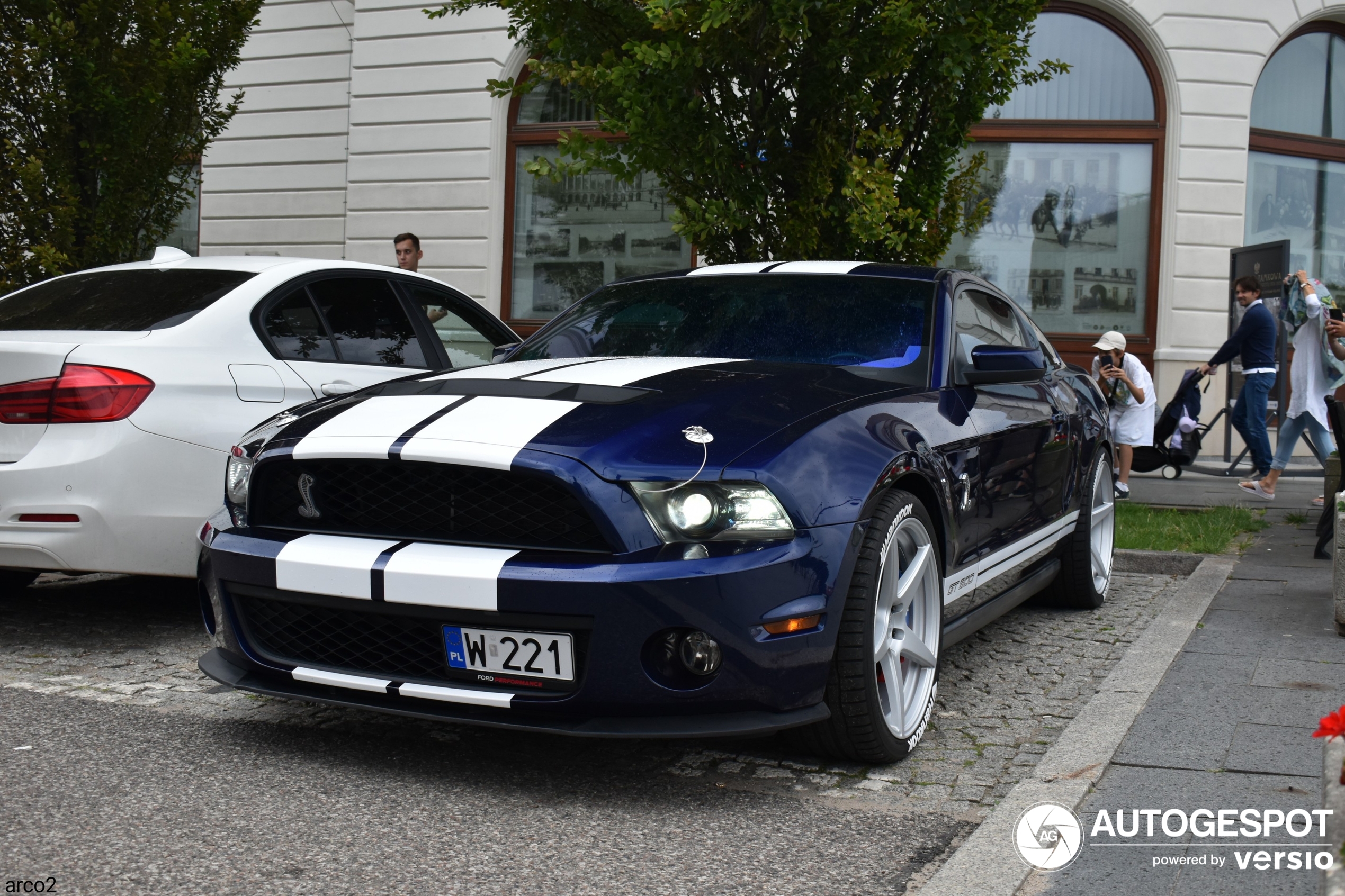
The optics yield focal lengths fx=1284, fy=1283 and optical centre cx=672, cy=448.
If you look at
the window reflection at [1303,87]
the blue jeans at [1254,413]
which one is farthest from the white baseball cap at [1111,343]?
the window reflection at [1303,87]

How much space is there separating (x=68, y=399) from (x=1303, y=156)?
1521 cm

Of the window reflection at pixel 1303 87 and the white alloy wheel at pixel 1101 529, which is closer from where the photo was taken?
the white alloy wheel at pixel 1101 529

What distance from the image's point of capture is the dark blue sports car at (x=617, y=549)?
2.97 meters

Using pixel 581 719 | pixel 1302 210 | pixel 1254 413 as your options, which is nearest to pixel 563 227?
pixel 1254 413

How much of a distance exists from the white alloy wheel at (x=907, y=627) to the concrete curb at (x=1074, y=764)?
14.6 inches

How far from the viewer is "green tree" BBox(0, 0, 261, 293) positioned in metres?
8.77

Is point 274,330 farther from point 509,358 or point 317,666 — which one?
point 317,666

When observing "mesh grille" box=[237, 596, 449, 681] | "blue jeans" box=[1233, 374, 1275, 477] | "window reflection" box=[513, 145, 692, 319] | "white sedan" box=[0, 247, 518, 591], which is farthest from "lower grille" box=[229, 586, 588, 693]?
"window reflection" box=[513, 145, 692, 319]

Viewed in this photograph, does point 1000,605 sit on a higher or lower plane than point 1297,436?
lower

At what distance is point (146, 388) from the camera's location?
4453 millimetres

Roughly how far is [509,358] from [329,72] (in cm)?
1445

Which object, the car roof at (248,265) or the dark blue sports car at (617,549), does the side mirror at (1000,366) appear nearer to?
the dark blue sports car at (617,549)

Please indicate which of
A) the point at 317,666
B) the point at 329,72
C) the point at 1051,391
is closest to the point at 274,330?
the point at 317,666

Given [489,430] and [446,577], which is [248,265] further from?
[446,577]
